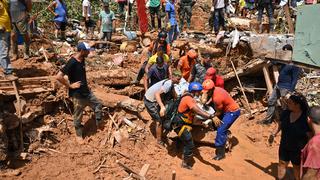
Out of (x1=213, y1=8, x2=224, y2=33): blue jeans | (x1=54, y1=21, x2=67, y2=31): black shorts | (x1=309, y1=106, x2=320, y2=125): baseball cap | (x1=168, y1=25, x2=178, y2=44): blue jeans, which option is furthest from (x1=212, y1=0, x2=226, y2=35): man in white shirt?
(x1=309, y1=106, x2=320, y2=125): baseball cap

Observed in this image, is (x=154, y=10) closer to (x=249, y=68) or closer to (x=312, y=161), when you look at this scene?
(x=249, y=68)

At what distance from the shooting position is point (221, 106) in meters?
8.16

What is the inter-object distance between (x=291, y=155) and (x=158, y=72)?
355 cm

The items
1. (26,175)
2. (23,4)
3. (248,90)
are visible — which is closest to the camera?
(26,175)

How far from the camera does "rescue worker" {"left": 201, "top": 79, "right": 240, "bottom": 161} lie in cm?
807

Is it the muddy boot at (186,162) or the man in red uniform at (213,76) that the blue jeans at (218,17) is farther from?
the muddy boot at (186,162)

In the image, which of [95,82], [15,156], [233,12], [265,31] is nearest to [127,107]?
[95,82]

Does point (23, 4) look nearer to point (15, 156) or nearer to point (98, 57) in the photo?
point (98, 57)

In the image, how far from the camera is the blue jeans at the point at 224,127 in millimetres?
8148

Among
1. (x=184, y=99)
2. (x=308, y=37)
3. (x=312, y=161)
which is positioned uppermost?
(x=308, y=37)

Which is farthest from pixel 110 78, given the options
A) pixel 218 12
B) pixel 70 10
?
pixel 70 10

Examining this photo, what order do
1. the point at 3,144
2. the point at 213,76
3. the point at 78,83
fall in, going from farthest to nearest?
the point at 213,76 → the point at 78,83 → the point at 3,144

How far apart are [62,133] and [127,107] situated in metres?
1.61

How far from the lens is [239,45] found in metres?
11.3
